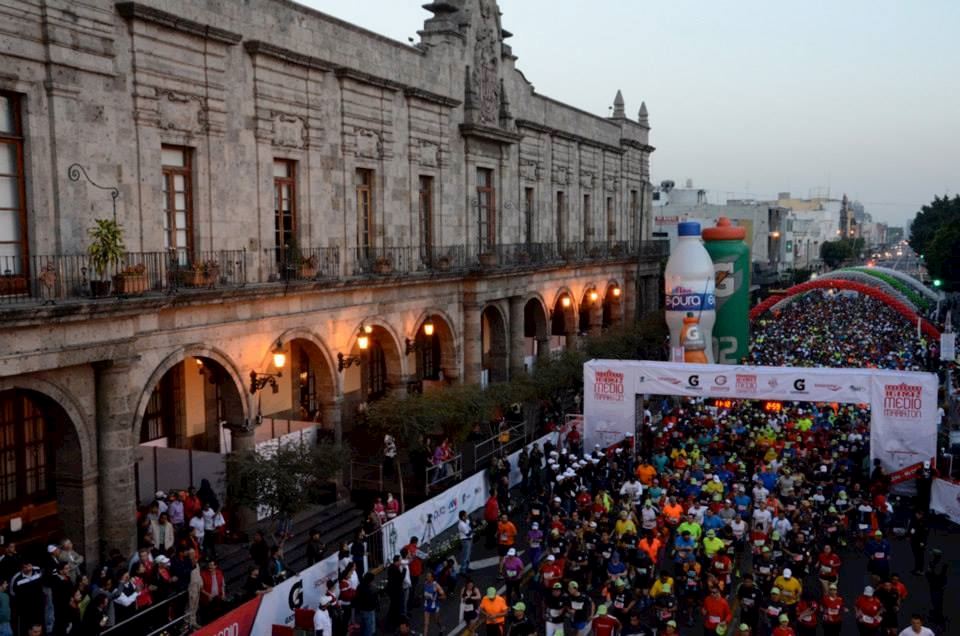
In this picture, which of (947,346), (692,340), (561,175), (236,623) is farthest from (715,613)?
(947,346)

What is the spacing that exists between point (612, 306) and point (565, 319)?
645 cm

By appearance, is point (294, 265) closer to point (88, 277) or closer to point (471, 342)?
point (88, 277)

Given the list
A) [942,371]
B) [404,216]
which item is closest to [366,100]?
[404,216]

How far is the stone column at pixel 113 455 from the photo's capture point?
16922 mm

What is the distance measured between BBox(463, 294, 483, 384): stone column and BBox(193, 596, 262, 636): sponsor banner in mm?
17631

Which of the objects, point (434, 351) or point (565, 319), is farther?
point (565, 319)

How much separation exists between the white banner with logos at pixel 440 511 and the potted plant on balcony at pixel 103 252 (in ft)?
24.0

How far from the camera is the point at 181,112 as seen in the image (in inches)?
774

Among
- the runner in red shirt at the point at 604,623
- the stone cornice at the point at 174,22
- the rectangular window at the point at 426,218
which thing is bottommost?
the runner in red shirt at the point at 604,623

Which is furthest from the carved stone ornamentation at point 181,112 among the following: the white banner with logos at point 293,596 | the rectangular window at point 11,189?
the white banner with logos at point 293,596

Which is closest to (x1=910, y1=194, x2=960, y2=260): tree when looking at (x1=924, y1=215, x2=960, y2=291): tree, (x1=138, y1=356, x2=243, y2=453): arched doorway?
(x1=924, y1=215, x2=960, y2=291): tree

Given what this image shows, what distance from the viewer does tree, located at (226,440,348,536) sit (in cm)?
1895

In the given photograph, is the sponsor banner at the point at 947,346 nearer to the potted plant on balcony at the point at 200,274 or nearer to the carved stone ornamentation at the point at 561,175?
the carved stone ornamentation at the point at 561,175

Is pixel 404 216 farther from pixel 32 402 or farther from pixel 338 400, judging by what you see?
pixel 32 402
